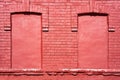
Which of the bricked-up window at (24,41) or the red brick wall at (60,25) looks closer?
the red brick wall at (60,25)

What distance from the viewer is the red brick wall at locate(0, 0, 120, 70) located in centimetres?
1143

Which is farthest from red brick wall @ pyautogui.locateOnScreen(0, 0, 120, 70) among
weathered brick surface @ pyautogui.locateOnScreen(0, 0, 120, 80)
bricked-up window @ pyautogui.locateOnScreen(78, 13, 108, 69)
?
bricked-up window @ pyautogui.locateOnScreen(78, 13, 108, 69)

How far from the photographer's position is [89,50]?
457 inches

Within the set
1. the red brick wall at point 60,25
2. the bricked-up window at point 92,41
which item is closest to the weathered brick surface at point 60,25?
the red brick wall at point 60,25

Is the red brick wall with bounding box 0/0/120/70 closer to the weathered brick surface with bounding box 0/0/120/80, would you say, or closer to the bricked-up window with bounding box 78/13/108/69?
the weathered brick surface with bounding box 0/0/120/80

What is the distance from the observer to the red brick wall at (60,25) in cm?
1143

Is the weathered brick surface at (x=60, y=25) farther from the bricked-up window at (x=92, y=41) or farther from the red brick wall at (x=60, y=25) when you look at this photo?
the bricked-up window at (x=92, y=41)

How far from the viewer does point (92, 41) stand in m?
11.6

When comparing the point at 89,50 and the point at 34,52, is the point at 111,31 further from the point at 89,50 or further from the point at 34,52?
the point at 34,52

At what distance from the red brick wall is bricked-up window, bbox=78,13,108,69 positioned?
0.22 meters

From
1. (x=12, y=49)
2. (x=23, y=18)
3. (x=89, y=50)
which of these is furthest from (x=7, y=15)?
(x=89, y=50)

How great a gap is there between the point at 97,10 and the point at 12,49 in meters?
3.68

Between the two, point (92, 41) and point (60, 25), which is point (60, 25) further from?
point (92, 41)

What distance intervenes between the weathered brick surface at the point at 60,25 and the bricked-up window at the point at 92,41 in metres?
0.21
